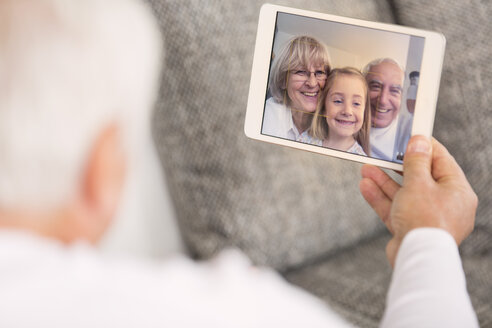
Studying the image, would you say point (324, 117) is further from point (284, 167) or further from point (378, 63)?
point (284, 167)

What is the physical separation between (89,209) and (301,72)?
235mm

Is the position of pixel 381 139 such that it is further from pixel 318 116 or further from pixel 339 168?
pixel 339 168

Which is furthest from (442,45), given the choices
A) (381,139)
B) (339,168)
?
(339,168)

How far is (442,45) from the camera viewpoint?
49cm

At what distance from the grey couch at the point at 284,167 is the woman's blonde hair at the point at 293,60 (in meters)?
0.11

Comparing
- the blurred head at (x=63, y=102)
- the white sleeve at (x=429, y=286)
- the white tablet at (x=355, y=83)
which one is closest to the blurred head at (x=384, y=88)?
the white tablet at (x=355, y=83)

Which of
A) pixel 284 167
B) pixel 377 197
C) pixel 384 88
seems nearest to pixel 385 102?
pixel 384 88

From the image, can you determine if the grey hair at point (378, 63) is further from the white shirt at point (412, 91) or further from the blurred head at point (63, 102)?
the blurred head at point (63, 102)

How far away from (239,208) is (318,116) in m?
0.26

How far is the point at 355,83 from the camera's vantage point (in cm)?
49

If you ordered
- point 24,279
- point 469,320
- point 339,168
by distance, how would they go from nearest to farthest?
1. point 24,279
2. point 469,320
3. point 339,168

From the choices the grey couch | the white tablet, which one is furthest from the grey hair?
the grey couch

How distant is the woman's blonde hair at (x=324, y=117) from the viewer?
486 millimetres

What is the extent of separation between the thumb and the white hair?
0.88 ft
